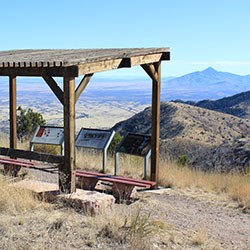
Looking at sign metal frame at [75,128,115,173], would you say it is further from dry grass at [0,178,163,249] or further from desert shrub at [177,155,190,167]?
dry grass at [0,178,163,249]

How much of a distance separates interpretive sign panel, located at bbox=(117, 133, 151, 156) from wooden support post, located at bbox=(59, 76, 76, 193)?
7.41ft

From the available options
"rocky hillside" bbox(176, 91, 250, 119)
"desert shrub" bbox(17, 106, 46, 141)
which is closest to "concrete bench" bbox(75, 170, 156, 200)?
"desert shrub" bbox(17, 106, 46, 141)

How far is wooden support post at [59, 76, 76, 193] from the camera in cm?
658

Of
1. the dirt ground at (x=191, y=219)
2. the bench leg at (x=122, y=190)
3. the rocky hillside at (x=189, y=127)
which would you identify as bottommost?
the rocky hillside at (x=189, y=127)

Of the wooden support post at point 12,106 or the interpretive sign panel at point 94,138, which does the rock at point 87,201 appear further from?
the wooden support post at point 12,106

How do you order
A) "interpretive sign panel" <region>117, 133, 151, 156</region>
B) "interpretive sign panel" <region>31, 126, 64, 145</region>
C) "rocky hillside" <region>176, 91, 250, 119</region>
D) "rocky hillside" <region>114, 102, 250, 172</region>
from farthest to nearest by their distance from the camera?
"rocky hillside" <region>176, 91, 250, 119</region>
"rocky hillside" <region>114, 102, 250, 172</region>
"interpretive sign panel" <region>31, 126, 64, 145</region>
"interpretive sign panel" <region>117, 133, 151, 156</region>

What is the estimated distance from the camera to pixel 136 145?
9.07m

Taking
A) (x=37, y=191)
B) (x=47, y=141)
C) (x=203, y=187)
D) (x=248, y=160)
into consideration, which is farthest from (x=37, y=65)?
(x=248, y=160)

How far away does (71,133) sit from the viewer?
6742mm

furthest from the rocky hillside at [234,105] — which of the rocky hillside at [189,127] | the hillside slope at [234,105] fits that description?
the rocky hillside at [189,127]

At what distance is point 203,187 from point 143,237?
4.47 metres

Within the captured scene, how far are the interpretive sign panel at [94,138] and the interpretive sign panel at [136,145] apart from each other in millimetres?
408

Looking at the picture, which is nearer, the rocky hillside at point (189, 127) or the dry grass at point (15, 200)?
the dry grass at point (15, 200)

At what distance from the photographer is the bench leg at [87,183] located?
8.23 m
